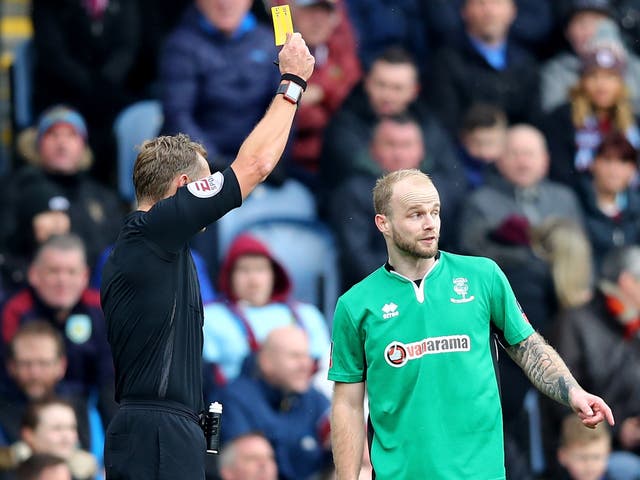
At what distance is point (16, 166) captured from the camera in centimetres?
1220

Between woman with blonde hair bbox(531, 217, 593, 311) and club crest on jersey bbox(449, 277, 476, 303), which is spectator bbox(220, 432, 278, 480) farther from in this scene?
club crest on jersey bbox(449, 277, 476, 303)

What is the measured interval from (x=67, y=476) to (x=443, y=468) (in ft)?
13.1

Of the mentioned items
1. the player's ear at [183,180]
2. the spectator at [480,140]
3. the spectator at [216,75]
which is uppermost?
the spectator at [216,75]

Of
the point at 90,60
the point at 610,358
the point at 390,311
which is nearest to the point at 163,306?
the point at 390,311

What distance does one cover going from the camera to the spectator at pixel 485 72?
41.3ft

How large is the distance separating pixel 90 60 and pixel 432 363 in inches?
265

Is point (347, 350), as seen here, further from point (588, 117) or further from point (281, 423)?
point (588, 117)

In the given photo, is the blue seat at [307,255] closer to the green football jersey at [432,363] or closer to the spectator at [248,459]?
the spectator at [248,459]

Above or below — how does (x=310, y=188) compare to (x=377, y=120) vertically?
below

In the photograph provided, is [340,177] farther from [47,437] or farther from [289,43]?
[289,43]

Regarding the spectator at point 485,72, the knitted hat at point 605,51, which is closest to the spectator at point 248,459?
the spectator at point 485,72

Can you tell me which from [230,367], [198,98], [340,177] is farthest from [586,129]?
[230,367]

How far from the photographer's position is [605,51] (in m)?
13.0

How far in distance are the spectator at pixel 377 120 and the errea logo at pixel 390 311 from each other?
5.04 m
